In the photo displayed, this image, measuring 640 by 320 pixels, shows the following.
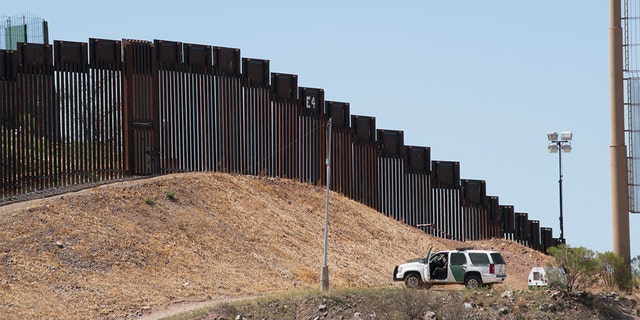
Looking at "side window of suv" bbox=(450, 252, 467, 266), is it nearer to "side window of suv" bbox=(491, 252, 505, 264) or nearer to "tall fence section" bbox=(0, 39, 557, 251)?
"side window of suv" bbox=(491, 252, 505, 264)

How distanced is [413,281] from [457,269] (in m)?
1.56

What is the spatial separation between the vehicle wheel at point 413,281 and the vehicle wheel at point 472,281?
5.41 ft

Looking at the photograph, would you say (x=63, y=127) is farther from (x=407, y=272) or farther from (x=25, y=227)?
(x=407, y=272)

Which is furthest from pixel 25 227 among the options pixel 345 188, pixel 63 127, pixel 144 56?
pixel 345 188

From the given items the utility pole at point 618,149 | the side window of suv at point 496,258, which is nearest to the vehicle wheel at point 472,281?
the side window of suv at point 496,258

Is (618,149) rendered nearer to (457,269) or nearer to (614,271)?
(614,271)

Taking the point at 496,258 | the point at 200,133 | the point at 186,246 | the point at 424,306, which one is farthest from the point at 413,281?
the point at 200,133

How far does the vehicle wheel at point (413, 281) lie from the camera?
153 feet

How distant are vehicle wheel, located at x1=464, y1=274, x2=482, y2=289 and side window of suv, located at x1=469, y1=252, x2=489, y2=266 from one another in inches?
17.3

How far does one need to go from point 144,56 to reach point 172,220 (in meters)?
7.44

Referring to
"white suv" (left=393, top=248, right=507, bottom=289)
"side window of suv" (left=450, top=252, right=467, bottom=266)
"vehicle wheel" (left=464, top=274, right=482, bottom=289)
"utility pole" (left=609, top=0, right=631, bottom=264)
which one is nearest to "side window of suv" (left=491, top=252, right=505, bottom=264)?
"white suv" (left=393, top=248, right=507, bottom=289)

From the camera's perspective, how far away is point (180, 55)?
55656mm

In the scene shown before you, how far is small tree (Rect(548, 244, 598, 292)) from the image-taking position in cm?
4328

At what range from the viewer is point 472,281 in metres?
45.8
